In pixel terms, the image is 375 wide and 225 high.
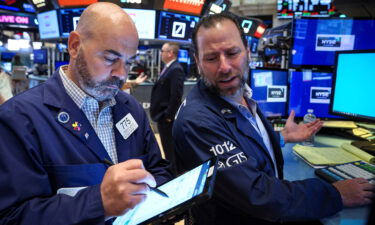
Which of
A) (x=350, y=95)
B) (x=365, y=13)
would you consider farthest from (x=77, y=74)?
(x=365, y=13)

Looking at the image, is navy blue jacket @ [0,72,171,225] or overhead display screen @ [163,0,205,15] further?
overhead display screen @ [163,0,205,15]

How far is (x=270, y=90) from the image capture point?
2242 millimetres

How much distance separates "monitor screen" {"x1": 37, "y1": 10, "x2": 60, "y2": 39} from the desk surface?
12.3 ft

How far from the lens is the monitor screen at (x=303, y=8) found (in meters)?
10.3

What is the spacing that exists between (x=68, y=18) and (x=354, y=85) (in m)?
3.76

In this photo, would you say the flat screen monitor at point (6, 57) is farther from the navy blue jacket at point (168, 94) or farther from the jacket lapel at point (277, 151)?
the jacket lapel at point (277, 151)

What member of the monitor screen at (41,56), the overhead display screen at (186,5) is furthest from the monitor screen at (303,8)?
the monitor screen at (41,56)

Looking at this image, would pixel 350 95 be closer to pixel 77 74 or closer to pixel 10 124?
pixel 77 74

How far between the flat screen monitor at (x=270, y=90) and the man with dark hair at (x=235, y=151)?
604mm

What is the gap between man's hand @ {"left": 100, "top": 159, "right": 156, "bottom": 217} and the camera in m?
0.78

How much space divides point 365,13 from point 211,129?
1.94 metres

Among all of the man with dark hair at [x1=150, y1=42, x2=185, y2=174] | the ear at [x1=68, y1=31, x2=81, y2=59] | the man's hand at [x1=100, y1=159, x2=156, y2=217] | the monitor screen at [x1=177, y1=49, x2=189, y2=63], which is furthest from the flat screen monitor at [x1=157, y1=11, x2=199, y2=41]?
the monitor screen at [x1=177, y1=49, x2=189, y2=63]

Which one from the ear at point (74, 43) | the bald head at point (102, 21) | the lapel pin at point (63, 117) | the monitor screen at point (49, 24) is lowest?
the lapel pin at point (63, 117)

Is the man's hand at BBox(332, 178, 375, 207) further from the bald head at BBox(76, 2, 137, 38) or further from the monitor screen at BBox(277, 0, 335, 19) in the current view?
the monitor screen at BBox(277, 0, 335, 19)
